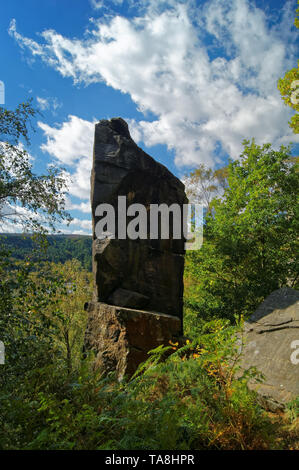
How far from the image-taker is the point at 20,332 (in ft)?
11.6

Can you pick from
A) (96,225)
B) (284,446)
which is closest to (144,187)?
(96,225)

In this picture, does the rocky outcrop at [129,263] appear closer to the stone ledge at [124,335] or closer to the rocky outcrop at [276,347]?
the stone ledge at [124,335]

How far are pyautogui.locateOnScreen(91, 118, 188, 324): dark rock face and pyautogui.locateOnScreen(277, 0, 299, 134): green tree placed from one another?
11.8 ft

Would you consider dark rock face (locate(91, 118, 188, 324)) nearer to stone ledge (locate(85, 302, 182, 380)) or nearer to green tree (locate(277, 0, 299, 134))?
stone ledge (locate(85, 302, 182, 380))

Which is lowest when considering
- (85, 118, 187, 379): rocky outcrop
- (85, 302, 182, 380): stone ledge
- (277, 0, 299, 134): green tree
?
(85, 302, 182, 380): stone ledge

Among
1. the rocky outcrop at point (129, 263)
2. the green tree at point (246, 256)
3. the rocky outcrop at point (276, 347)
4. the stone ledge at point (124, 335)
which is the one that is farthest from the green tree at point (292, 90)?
the stone ledge at point (124, 335)

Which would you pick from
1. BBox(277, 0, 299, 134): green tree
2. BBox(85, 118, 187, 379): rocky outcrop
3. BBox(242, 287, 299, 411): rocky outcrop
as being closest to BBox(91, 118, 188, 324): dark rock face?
BBox(85, 118, 187, 379): rocky outcrop

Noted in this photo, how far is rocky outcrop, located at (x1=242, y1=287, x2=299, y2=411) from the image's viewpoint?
12.8 feet


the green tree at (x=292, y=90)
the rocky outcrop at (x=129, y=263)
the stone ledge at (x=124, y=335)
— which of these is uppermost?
the green tree at (x=292, y=90)

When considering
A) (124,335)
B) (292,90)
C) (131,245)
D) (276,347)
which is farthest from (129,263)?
(292,90)

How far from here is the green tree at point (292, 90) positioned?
275 inches

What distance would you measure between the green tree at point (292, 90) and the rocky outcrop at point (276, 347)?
15.0 feet

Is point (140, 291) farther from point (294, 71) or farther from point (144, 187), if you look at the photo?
point (294, 71)

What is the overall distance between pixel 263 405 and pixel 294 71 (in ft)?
25.2
